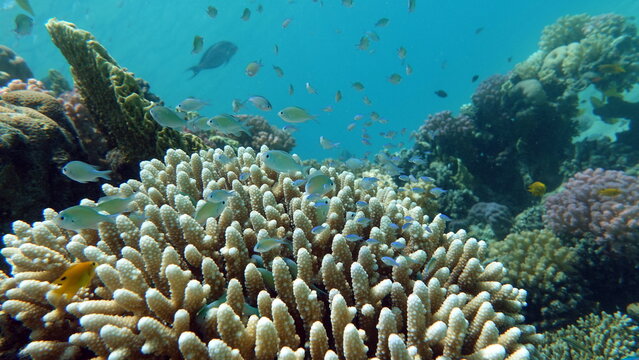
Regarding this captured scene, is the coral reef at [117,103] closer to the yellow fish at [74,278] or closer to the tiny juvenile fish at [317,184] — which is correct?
the tiny juvenile fish at [317,184]

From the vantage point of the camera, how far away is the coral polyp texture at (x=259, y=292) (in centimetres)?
208

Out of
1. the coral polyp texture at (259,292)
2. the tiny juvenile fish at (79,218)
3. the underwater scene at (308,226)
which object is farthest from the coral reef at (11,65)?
the tiny juvenile fish at (79,218)

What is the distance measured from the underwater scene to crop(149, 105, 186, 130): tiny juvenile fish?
0.03 metres

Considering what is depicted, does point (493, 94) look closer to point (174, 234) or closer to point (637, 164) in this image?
point (637, 164)

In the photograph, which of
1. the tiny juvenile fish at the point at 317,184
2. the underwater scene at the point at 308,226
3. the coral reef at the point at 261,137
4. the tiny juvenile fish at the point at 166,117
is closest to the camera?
the underwater scene at the point at 308,226

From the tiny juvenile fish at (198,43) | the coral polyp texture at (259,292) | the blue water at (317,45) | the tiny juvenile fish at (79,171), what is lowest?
the coral polyp texture at (259,292)

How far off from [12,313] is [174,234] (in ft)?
4.01

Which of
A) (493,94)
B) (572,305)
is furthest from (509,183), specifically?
(572,305)

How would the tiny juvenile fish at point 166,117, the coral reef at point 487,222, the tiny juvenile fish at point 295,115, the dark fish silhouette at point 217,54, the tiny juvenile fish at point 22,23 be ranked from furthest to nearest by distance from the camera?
1. the dark fish silhouette at point 217,54
2. the tiny juvenile fish at point 22,23
3. the coral reef at point 487,222
4. the tiny juvenile fish at point 295,115
5. the tiny juvenile fish at point 166,117

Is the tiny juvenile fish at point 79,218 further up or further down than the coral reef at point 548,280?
further up

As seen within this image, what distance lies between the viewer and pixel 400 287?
2.54 meters

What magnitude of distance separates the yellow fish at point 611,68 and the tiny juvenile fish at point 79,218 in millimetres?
A: 14629

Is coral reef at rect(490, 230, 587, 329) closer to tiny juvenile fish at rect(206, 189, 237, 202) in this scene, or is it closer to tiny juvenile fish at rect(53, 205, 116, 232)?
tiny juvenile fish at rect(206, 189, 237, 202)

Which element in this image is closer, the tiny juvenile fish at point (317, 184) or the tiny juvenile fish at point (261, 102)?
the tiny juvenile fish at point (317, 184)
